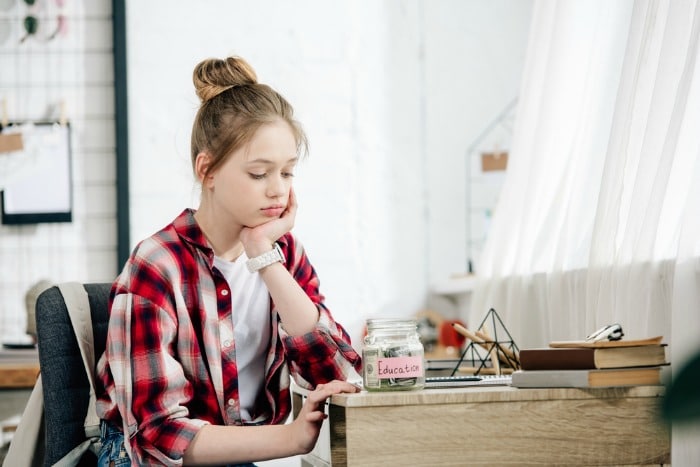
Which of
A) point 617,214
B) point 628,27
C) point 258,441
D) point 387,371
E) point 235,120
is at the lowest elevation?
point 258,441

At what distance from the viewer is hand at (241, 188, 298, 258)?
132cm

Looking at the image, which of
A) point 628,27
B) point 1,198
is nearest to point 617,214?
point 628,27

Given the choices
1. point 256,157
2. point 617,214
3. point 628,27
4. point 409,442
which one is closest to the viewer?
point 409,442

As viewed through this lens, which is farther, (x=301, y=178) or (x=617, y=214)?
(x=301, y=178)

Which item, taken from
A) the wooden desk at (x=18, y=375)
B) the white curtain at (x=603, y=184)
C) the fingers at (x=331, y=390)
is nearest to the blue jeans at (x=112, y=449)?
the fingers at (x=331, y=390)

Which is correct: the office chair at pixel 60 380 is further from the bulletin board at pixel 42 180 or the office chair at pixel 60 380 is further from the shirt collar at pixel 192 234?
the bulletin board at pixel 42 180

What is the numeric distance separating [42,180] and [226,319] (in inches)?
77.2

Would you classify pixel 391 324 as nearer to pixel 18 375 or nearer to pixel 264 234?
pixel 264 234

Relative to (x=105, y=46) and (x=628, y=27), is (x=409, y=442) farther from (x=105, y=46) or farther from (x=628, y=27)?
(x=105, y=46)

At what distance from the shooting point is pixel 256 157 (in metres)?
1.31

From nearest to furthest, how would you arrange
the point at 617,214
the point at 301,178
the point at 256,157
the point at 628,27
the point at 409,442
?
the point at 409,442 < the point at 256,157 < the point at 617,214 < the point at 628,27 < the point at 301,178

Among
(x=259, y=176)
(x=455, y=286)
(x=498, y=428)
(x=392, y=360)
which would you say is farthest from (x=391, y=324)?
(x=455, y=286)

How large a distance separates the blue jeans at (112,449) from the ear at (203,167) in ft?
1.27

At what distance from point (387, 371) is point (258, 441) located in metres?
0.20
